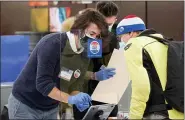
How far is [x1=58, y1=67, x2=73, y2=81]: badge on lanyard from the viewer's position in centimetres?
202

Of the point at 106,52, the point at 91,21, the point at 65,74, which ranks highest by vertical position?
the point at 91,21

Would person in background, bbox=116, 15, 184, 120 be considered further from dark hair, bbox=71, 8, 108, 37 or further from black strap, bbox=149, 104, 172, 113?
dark hair, bbox=71, 8, 108, 37

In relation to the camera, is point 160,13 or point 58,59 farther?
point 160,13

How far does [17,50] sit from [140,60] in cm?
143

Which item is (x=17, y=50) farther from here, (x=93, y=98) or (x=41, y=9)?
(x=93, y=98)

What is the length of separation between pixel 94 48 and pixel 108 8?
257 mm

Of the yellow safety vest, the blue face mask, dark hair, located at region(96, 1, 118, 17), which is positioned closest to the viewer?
the yellow safety vest

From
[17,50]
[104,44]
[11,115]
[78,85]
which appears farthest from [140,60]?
[17,50]

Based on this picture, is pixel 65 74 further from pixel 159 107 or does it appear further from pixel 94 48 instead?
pixel 159 107

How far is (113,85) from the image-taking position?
206 centimetres

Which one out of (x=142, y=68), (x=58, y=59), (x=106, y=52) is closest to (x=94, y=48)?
(x=106, y=52)

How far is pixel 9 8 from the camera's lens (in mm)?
3025

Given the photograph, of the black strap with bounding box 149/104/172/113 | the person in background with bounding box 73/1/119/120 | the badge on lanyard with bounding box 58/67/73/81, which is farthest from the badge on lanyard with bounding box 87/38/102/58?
the black strap with bounding box 149/104/172/113

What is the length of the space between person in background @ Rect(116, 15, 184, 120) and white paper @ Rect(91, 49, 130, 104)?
0.22 ft
